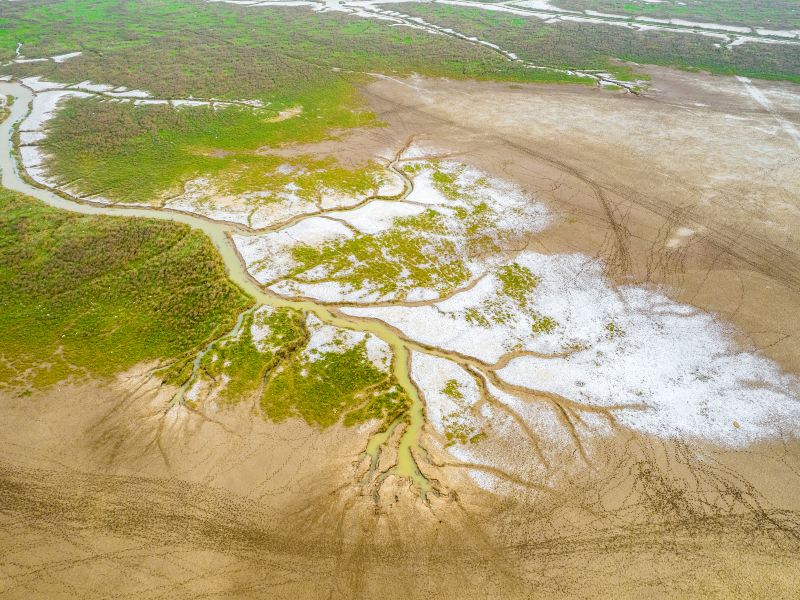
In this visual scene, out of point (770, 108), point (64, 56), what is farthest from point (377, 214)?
point (64, 56)

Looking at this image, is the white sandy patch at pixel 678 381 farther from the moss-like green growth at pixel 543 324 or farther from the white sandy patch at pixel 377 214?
the white sandy patch at pixel 377 214

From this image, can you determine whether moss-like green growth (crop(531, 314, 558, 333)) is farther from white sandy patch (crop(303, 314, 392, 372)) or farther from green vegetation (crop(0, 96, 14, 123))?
green vegetation (crop(0, 96, 14, 123))

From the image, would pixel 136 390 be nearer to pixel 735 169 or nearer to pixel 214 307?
pixel 214 307

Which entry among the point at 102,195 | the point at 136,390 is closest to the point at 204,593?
the point at 136,390

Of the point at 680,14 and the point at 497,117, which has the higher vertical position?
the point at 680,14

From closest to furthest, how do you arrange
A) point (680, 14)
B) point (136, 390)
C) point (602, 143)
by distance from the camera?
point (136, 390) → point (602, 143) → point (680, 14)
